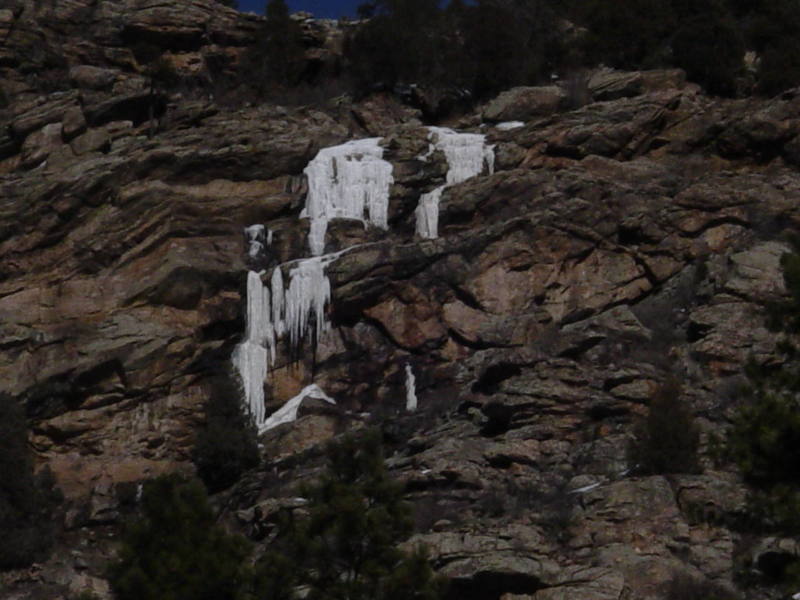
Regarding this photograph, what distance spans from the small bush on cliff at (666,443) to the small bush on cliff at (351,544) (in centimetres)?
722

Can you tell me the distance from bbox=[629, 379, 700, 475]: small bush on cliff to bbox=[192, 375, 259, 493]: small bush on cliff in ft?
28.2

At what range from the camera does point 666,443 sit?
28484 millimetres

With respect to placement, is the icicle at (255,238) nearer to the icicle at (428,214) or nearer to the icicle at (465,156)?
the icicle at (428,214)

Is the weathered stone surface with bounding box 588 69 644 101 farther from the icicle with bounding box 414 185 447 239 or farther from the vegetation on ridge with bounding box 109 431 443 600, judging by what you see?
the vegetation on ridge with bounding box 109 431 443 600

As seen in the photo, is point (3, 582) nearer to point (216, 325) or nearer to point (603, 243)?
point (216, 325)

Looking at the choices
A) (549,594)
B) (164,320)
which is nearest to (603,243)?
(164,320)

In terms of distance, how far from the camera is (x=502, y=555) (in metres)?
26.2

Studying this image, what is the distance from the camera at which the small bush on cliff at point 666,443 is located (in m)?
28.4

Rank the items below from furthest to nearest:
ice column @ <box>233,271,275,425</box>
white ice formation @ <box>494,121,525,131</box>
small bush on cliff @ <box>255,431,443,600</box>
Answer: white ice formation @ <box>494,121,525,131</box> → ice column @ <box>233,271,275,425</box> → small bush on cliff @ <box>255,431,443,600</box>

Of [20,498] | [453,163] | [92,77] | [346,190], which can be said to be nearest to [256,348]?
[346,190]

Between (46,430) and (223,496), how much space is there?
16.9 feet

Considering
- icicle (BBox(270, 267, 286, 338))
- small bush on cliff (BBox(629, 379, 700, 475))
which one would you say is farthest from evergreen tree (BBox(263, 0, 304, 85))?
small bush on cliff (BBox(629, 379, 700, 475))

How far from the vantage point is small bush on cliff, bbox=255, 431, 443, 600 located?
21594mm

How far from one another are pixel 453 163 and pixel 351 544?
62.4 ft
